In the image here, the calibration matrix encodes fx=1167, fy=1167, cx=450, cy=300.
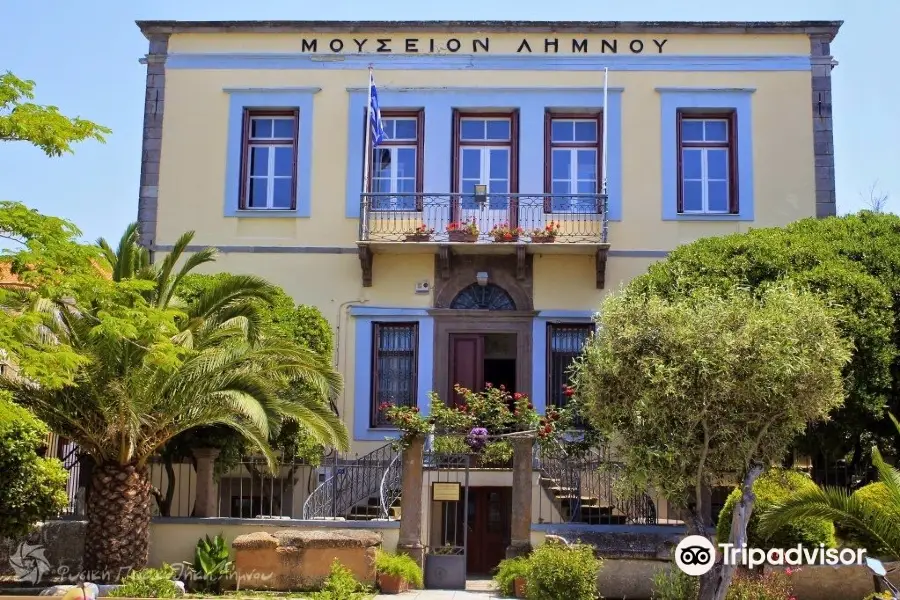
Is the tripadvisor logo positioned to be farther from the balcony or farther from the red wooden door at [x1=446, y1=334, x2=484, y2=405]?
the red wooden door at [x1=446, y1=334, x2=484, y2=405]

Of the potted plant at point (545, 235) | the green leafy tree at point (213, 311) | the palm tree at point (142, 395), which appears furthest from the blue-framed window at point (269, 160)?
the palm tree at point (142, 395)

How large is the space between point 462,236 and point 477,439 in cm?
427

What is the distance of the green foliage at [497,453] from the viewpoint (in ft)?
59.8

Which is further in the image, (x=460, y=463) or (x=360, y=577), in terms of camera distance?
(x=460, y=463)

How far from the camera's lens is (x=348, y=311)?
21469 millimetres

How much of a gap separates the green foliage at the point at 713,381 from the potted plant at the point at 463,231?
7.90 m

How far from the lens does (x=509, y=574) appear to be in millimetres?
15719

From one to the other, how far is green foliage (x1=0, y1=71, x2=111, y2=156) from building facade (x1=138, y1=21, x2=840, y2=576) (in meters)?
8.86

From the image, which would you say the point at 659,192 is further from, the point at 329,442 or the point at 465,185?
the point at 329,442

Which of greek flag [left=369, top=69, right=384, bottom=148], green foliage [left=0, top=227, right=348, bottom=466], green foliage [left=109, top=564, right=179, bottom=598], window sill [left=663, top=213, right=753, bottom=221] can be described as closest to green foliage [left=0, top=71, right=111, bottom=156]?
green foliage [left=0, top=227, right=348, bottom=466]

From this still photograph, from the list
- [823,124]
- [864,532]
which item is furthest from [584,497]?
[823,124]

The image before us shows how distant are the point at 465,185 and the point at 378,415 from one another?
4.62m

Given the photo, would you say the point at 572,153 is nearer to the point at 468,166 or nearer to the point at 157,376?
the point at 468,166

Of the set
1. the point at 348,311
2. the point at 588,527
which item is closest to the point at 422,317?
the point at 348,311
